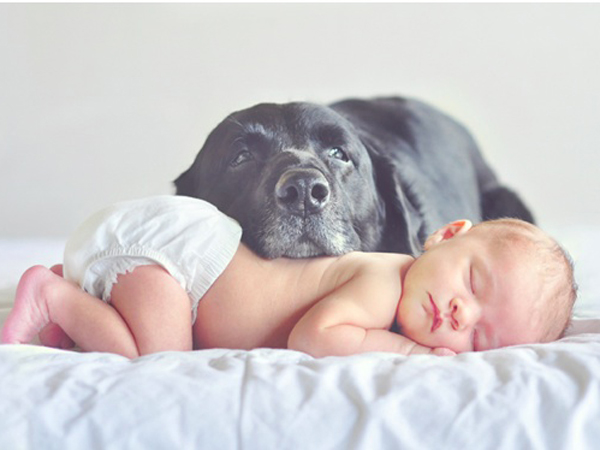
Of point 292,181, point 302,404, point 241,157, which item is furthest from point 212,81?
point 302,404

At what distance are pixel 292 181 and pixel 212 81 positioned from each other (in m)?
1.22

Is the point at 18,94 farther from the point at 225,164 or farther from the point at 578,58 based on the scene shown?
the point at 578,58

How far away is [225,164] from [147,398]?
71 centimetres

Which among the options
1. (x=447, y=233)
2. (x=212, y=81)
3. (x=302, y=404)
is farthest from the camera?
(x=212, y=81)

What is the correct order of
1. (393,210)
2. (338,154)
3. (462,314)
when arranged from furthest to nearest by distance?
(393,210)
(338,154)
(462,314)

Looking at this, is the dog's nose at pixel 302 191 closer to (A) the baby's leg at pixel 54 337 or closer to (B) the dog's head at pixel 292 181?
(B) the dog's head at pixel 292 181

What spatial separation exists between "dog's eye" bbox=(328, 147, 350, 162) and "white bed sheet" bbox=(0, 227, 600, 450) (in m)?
0.62

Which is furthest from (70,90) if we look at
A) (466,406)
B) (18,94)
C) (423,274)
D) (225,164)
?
(466,406)

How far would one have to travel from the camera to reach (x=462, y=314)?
1.22 m

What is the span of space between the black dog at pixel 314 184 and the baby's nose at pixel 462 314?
0.89 ft

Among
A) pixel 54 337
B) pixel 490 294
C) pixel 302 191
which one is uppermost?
pixel 302 191

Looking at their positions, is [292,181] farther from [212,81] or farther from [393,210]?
[212,81]

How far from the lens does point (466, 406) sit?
3.02ft

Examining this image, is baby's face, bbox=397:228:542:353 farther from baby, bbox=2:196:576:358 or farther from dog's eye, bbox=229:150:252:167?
dog's eye, bbox=229:150:252:167
